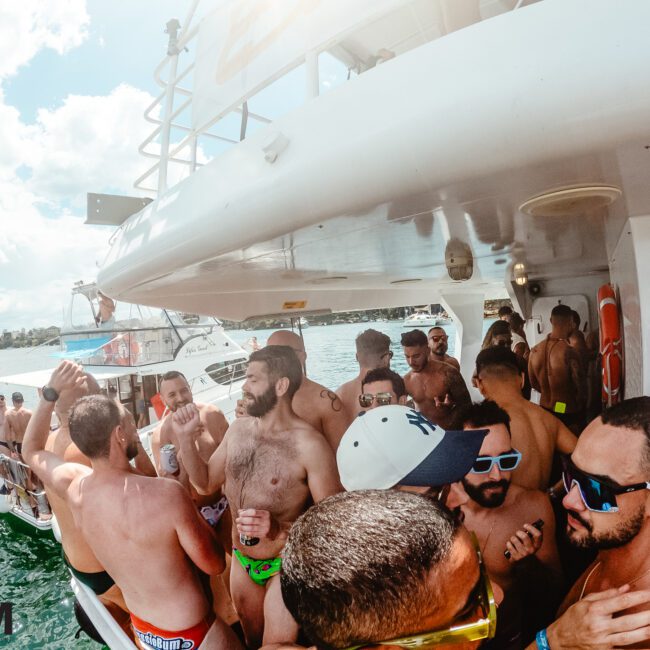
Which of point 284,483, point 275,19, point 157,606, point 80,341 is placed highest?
point 275,19

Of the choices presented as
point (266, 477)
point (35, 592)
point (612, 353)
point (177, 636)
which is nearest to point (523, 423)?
point (612, 353)

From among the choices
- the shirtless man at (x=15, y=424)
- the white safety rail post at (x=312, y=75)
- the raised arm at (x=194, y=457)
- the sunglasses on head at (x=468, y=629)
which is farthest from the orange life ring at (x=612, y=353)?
the shirtless man at (x=15, y=424)

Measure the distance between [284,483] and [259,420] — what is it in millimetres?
440

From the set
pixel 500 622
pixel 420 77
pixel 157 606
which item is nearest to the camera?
pixel 420 77

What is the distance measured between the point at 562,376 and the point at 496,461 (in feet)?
8.89

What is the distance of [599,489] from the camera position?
1.40 meters

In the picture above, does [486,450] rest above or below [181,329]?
below

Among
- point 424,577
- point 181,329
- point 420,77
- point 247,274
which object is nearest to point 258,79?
point 420,77

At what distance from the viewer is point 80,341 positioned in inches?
478

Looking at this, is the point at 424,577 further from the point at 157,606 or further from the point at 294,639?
the point at 157,606

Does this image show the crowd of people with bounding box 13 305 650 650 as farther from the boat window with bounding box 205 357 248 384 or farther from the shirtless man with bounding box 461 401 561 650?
the boat window with bounding box 205 357 248 384

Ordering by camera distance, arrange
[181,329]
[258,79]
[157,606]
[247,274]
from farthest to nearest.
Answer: [181,329] → [247,274] → [157,606] → [258,79]

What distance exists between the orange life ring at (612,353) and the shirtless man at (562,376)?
4.46 feet

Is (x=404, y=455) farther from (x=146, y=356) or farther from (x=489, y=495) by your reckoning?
(x=146, y=356)
